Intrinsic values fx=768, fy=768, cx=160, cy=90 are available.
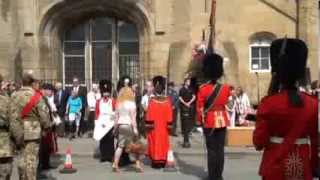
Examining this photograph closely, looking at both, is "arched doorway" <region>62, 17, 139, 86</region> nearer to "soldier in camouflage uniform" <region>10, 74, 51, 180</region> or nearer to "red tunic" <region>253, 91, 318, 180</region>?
"soldier in camouflage uniform" <region>10, 74, 51, 180</region>

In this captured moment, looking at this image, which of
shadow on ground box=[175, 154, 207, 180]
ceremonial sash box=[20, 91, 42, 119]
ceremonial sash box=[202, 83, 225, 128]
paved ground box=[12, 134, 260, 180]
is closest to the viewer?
ceremonial sash box=[20, 91, 42, 119]

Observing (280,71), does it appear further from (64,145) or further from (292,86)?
(64,145)

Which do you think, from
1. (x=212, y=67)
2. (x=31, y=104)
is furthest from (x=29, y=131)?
(x=212, y=67)

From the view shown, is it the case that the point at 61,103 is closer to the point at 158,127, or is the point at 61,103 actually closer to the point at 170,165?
the point at 158,127

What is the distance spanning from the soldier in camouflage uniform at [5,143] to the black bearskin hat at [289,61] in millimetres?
4212

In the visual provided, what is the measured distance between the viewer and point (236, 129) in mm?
18266

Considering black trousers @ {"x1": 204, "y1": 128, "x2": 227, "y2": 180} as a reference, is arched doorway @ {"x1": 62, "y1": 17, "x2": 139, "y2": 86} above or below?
above

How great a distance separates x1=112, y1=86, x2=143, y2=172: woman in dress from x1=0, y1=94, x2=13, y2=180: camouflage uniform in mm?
4289

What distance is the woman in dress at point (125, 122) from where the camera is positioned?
13.7 metres

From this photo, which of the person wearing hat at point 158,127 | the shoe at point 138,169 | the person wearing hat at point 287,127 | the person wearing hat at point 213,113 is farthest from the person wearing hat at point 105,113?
the person wearing hat at point 287,127

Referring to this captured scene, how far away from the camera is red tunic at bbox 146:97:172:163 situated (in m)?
14.4

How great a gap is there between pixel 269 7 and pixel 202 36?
A: 7.92ft

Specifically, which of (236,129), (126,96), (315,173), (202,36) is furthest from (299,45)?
(202,36)

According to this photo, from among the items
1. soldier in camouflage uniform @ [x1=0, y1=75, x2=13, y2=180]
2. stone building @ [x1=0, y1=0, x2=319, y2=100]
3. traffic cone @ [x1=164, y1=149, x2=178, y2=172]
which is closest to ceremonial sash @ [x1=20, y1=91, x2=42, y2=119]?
soldier in camouflage uniform @ [x1=0, y1=75, x2=13, y2=180]
